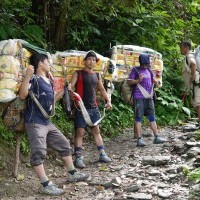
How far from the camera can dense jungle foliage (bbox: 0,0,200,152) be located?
957 cm

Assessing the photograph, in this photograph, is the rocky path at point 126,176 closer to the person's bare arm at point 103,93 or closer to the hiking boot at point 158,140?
the hiking boot at point 158,140

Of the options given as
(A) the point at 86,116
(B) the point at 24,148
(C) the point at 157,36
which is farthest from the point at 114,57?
(C) the point at 157,36

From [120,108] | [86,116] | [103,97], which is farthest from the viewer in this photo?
[120,108]

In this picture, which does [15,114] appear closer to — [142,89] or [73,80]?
[73,80]

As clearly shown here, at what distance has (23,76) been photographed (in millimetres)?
6227

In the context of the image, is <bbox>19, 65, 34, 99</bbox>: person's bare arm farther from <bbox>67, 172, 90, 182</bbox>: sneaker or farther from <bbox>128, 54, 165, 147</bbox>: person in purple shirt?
<bbox>128, 54, 165, 147</bbox>: person in purple shirt

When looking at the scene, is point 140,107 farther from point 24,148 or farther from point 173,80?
point 173,80

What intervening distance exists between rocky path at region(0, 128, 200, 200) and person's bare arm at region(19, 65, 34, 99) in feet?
4.73

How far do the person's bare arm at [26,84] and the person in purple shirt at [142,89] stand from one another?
130 inches

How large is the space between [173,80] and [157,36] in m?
1.84

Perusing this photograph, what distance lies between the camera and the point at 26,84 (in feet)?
19.5

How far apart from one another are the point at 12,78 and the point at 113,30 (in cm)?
693

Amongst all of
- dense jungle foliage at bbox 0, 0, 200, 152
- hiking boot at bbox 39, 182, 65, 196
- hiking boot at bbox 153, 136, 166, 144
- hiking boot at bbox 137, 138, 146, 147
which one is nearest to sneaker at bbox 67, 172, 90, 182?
hiking boot at bbox 39, 182, 65, 196

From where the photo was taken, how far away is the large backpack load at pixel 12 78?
5977mm
